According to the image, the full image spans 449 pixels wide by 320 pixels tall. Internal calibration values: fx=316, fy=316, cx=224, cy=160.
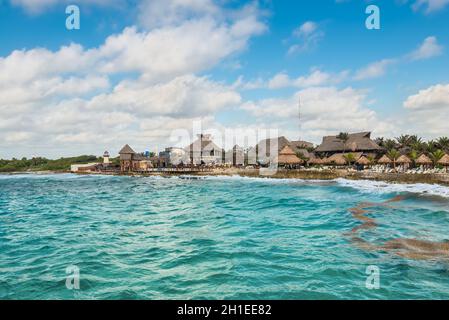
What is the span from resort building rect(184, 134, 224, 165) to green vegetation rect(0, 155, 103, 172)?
6458 centimetres

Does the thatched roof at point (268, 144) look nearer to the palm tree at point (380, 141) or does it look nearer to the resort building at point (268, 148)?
the resort building at point (268, 148)

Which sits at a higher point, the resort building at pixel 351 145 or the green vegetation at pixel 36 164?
the resort building at pixel 351 145

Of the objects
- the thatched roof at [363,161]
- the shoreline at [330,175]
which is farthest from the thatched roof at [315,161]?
the shoreline at [330,175]

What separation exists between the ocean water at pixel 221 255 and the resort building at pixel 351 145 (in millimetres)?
41332

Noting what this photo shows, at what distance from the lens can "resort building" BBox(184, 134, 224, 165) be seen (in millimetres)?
81400

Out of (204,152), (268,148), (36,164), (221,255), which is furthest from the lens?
(36,164)

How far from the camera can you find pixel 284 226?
16469 mm

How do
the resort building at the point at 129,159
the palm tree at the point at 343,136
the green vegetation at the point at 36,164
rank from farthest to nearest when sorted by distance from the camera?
the green vegetation at the point at 36,164 < the resort building at the point at 129,159 < the palm tree at the point at 343,136

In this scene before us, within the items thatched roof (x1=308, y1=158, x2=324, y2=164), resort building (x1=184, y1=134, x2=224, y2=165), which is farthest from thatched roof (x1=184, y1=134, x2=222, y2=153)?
thatched roof (x1=308, y1=158, x2=324, y2=164)

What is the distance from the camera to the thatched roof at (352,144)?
6067 centimetres

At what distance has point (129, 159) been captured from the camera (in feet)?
277

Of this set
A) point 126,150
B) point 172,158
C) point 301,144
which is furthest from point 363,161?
point 126,150

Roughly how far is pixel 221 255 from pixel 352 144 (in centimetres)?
5623

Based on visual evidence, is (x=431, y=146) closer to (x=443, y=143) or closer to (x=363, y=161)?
(x=443, y=143)
